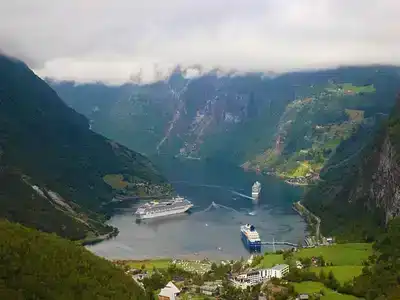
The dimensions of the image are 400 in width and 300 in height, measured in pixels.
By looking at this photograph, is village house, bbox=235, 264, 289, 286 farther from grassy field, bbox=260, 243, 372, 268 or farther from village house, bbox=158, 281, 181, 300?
village house, bbox=158, 281, 181, 300

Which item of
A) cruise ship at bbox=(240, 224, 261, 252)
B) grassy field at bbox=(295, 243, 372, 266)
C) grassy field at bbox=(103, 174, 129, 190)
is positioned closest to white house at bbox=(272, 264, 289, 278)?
grassy field at bbox=(295, 243, 372, 266)

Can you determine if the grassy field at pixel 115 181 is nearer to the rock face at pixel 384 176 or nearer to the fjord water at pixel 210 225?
the fjord water at pixel 210 225

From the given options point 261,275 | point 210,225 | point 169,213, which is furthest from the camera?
point 169,213

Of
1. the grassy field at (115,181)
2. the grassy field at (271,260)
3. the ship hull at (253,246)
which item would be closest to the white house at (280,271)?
the grassy field at (271,260)

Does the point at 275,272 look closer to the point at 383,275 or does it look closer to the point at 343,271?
the point at 343,271

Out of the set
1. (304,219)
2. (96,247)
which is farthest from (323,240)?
(96,247)

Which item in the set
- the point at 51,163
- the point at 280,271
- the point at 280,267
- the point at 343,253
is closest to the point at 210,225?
the point at 343,253

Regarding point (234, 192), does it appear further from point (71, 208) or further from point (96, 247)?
point (96, 247)
